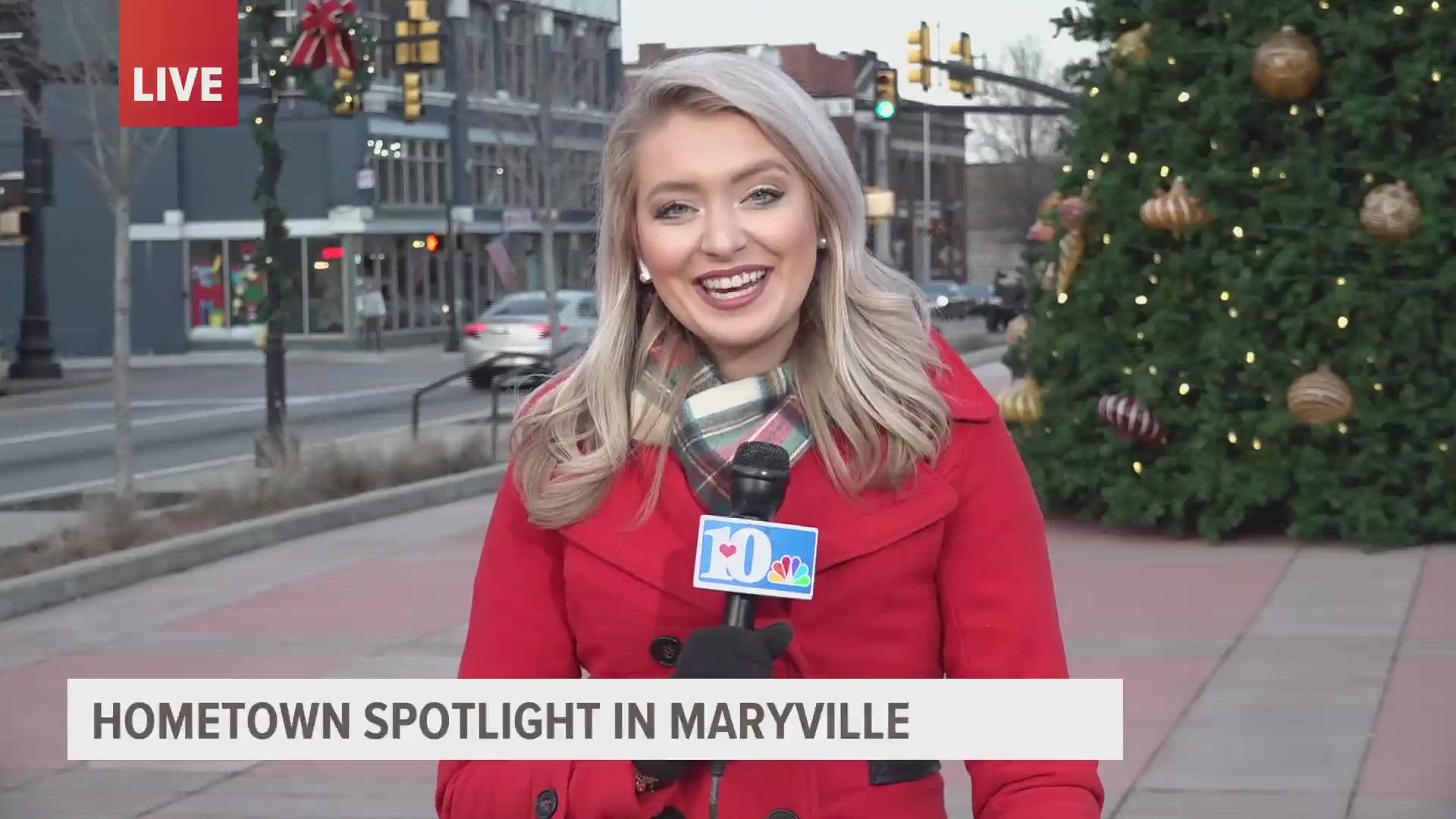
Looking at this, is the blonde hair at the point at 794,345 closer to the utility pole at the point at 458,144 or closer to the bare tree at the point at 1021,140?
the utility pole at the point at 458,144

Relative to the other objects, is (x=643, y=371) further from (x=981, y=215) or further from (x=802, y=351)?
(x=981, y=215)

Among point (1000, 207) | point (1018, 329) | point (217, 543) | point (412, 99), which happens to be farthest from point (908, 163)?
point (217, 543)

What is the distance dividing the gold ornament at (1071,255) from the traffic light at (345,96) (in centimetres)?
828

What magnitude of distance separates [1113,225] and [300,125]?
42162 millimetres

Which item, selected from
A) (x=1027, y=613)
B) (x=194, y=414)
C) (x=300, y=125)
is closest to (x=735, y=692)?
(x=1027, y=613)

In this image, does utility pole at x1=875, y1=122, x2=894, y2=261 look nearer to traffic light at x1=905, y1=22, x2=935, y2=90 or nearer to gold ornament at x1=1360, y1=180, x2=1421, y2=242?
traffic light at x1=905, y1=22, x2=935, y2=90

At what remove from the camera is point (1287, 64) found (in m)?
12.5

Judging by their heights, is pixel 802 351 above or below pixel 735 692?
above

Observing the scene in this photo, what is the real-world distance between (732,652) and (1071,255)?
11.6m

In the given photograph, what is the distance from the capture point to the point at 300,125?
53.5m

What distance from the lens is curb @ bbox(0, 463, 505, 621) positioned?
38.8ft

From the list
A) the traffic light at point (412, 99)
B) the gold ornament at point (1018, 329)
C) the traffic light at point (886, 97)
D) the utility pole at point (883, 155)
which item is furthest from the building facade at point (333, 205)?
the utility pole at point (883, 155)

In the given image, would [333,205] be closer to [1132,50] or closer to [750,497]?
[1132,50]

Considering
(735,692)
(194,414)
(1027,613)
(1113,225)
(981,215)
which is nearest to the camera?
(735,692)
